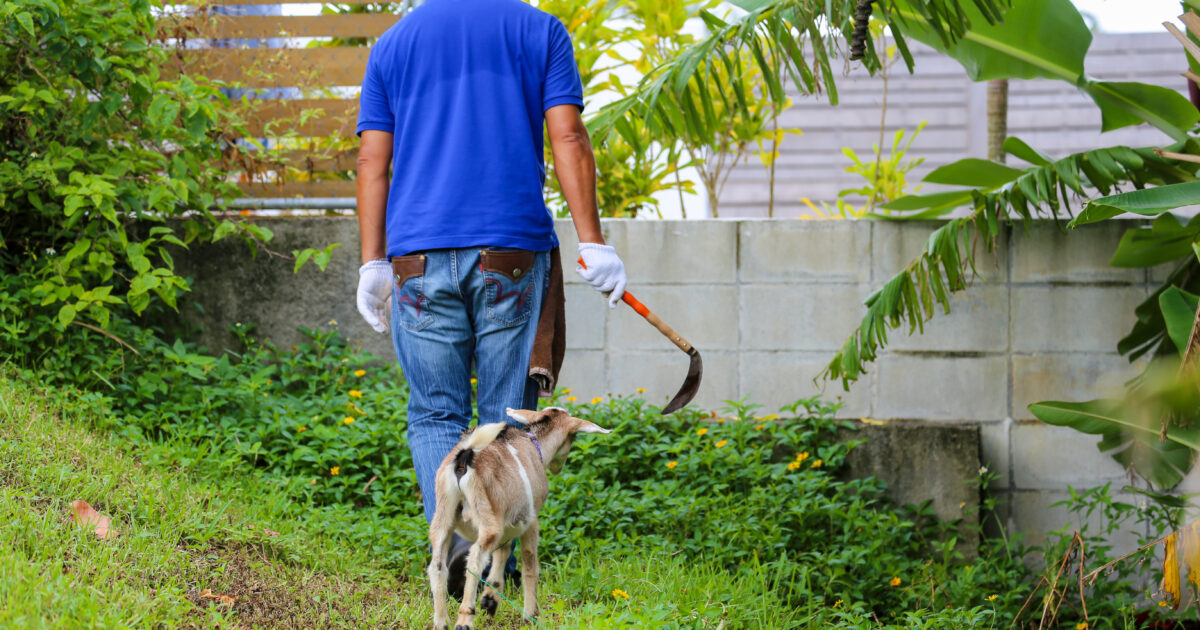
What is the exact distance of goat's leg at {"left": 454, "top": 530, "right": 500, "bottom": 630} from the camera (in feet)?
7.57

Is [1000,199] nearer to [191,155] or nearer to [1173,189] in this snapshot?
[1173,189]

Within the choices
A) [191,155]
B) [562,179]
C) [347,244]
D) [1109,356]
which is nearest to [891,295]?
[1109,356]

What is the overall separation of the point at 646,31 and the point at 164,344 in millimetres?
3140

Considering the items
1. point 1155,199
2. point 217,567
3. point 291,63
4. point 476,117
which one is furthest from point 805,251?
point 217,567

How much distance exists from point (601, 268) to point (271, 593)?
1409mm

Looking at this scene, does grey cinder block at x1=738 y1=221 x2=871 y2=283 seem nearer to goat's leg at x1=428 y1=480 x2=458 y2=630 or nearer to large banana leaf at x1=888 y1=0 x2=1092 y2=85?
large banana leaf at x1=888 y1=0 x2=1092 y2=85

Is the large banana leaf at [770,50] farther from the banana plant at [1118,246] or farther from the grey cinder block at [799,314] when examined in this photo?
the grey cinder block at [799,314]

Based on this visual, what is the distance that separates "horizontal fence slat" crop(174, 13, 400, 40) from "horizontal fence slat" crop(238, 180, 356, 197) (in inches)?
31.8

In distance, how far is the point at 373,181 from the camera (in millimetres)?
2885

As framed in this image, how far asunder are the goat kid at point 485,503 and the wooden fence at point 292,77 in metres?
3.22

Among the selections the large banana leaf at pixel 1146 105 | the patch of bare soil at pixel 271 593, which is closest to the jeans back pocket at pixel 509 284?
the patch of bare soil at pixel 271 593

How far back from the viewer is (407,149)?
109 inches

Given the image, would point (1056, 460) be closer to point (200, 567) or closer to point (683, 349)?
point (683, 349)

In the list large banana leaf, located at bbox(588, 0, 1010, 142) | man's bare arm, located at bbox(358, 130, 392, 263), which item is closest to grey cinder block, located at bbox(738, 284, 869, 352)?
large banana leaf, located at bbox(588, 0, 1010, 142)
